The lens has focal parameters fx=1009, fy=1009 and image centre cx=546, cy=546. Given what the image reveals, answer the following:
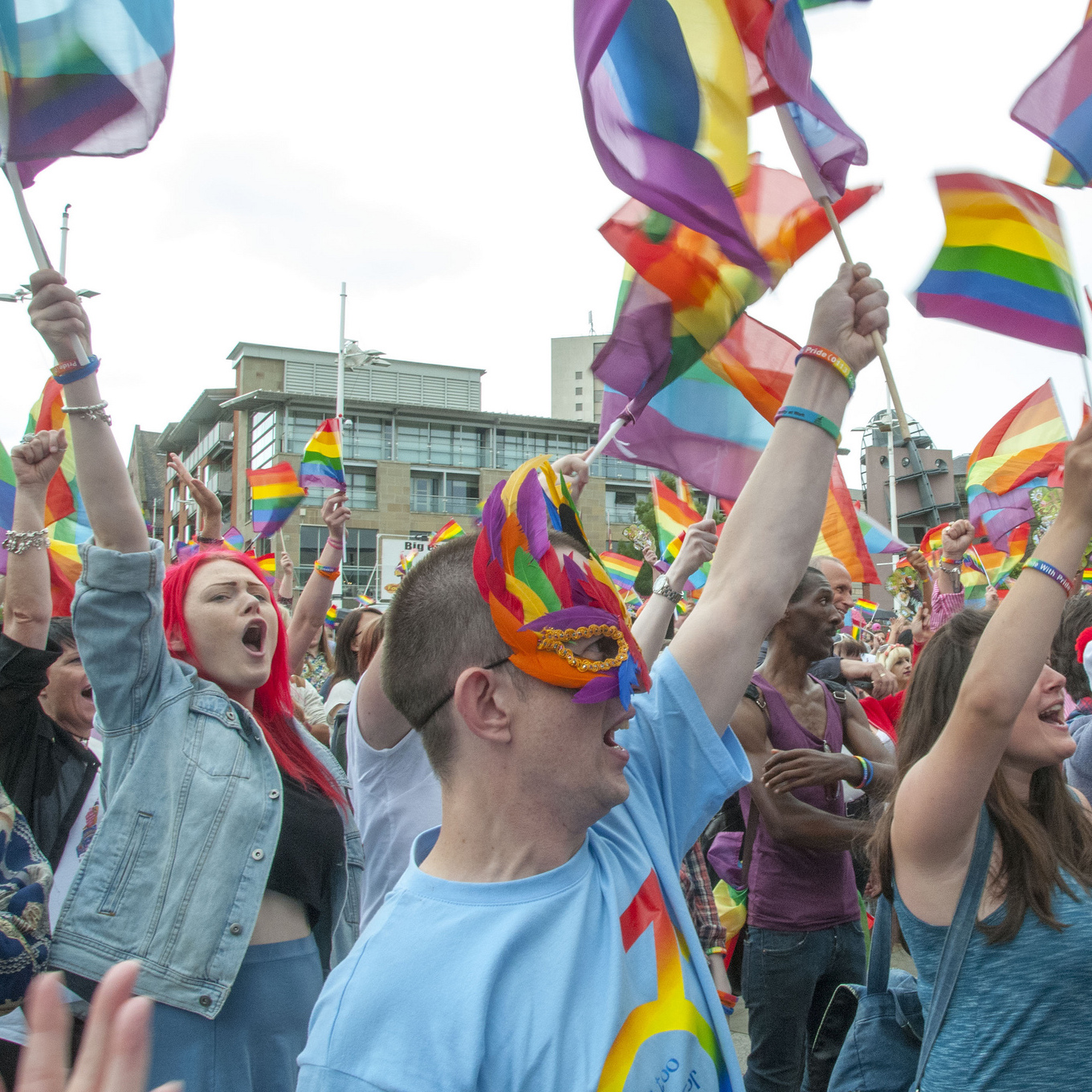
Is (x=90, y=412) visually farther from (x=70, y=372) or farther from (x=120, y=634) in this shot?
(x=120, y=634)

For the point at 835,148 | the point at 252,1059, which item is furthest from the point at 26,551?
the point at 835,148

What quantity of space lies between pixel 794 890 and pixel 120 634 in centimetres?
230

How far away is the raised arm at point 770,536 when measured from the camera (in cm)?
168

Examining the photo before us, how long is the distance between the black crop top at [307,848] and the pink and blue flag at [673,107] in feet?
5.37

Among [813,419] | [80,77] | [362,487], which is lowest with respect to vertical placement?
[813,419]

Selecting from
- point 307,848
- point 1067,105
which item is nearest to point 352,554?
point 307,848

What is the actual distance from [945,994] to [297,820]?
4.87ft

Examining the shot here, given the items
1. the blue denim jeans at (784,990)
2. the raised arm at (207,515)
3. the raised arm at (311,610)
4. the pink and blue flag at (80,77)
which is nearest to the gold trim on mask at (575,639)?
the pink and blue flag at (80,77)

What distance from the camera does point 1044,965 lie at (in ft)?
6.06

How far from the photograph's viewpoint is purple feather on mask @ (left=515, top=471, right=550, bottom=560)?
142 cm

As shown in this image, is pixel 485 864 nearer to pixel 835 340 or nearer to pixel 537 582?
pixel 537 582

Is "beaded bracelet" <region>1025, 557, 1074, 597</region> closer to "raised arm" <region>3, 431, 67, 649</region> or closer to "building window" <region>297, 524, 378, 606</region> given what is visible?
"raised arm" <region>3, 431, 67, 649</region>

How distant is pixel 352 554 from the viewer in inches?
1861

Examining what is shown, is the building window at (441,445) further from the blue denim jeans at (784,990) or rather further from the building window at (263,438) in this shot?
the blue denim jeans at (784,990)
